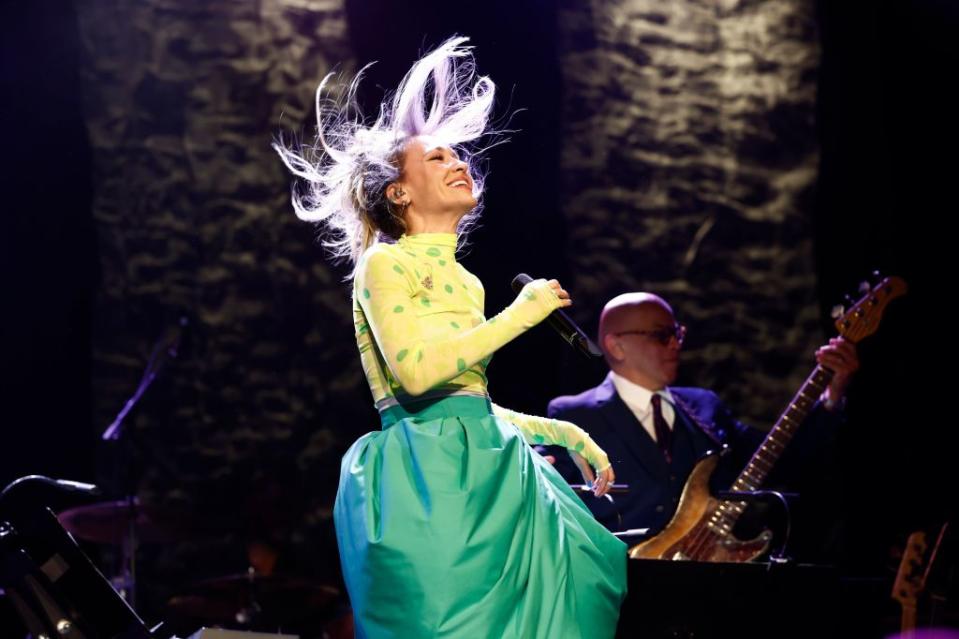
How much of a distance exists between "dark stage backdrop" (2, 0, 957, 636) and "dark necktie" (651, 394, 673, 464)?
64 centimetres

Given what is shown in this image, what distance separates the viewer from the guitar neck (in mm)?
3951

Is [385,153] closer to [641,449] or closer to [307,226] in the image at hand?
[641,449]

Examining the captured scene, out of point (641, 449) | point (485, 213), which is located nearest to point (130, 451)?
point (485, 213)

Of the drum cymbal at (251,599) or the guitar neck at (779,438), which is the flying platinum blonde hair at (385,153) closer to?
the guitar neck at (779,438)

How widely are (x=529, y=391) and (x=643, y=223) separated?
1007 mm

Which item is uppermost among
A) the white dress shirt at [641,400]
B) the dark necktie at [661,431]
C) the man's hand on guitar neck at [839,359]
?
the man's hand on guitar neck at [839,359]

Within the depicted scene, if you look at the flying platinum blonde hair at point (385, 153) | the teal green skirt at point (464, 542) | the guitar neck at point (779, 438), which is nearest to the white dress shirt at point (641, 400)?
the guitar neck at point (779, 438)

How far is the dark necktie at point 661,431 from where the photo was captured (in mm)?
4191

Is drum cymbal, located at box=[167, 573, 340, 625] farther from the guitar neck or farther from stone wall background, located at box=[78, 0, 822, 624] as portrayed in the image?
the guitar neck

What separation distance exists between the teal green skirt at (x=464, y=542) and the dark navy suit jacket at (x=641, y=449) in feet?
5.27

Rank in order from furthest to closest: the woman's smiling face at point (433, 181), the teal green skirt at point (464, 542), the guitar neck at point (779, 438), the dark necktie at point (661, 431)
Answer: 1. the dark necktie at point (661, 431)
2. the guitar neck at point (779, 438)
3. the woman's smiling face at point (433, 181)
4. the teal green skirt at point (464, 542)

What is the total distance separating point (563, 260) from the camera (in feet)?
16.3

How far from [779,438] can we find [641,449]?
52 cm

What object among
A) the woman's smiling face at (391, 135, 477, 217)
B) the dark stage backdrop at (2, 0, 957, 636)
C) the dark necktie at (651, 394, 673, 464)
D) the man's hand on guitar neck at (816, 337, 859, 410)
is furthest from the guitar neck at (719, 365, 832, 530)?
the woman's smiling face at (391, 135, 477, 217)
